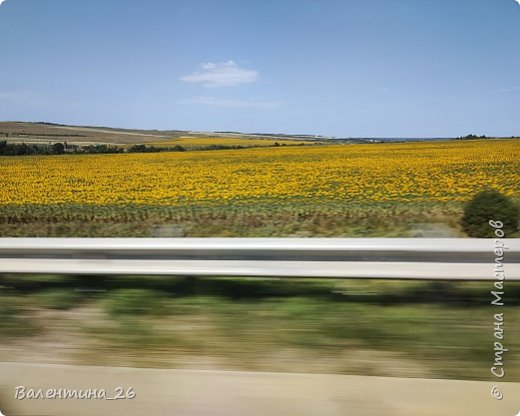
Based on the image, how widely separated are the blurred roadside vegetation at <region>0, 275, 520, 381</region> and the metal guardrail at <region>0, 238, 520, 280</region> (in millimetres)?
212

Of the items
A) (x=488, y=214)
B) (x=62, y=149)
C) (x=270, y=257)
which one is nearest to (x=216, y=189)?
(x=62, y=149)

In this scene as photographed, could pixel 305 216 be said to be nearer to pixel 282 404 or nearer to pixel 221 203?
pixel 221 203

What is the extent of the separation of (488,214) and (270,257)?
2.54m

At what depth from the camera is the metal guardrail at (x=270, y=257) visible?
277 cm

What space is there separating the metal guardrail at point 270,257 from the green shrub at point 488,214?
1.19 meters

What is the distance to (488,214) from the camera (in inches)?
166

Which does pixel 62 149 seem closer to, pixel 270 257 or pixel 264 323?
pixel 270 257

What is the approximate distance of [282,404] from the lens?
2.09 meters

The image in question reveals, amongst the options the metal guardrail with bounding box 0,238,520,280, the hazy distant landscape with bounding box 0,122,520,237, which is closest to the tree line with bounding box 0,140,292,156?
the hazy distant landscape with bounding box 0,122,520,237

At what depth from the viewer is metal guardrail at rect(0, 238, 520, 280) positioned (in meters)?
2.77

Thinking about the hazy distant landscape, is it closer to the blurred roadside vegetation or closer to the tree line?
the tree line

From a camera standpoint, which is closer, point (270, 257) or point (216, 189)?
point (270, 257)

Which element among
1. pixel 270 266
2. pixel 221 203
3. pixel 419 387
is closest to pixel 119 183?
pixel 221 203

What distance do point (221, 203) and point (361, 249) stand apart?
14.2 feet
